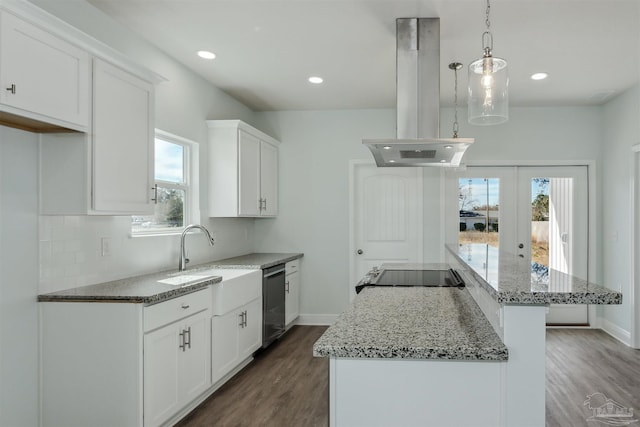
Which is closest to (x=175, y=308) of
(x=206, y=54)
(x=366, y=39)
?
(x=206, y=54)

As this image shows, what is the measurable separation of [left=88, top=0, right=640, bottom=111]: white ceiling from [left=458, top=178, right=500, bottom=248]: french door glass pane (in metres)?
1.22

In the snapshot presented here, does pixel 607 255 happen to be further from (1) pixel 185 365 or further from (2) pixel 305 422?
(1) pixel 185 365

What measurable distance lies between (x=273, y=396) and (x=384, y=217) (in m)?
2.82

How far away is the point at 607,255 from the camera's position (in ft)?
16.7

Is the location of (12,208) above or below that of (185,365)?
above

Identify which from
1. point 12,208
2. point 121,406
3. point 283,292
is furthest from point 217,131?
point 121,406

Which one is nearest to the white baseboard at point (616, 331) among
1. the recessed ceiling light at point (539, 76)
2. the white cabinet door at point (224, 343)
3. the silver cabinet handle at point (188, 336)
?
the recessed ceiling light at point (539, 76)

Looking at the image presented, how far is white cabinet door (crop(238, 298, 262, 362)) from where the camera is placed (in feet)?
12.2

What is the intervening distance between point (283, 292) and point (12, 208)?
2975 millimetres

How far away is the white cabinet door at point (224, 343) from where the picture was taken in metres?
3.21

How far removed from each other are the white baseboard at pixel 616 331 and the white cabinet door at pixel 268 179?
409 centimetres

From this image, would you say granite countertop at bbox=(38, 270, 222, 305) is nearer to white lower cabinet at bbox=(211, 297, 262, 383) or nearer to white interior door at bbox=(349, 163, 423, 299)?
white lower cabinet at bbox=(211, 297, 262, 383)

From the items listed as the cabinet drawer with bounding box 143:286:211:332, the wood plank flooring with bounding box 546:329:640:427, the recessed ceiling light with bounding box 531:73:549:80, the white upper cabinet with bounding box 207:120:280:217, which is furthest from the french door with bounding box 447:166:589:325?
the cabinet drawer with bounding box 143:286:211:332

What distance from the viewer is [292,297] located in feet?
17.1
